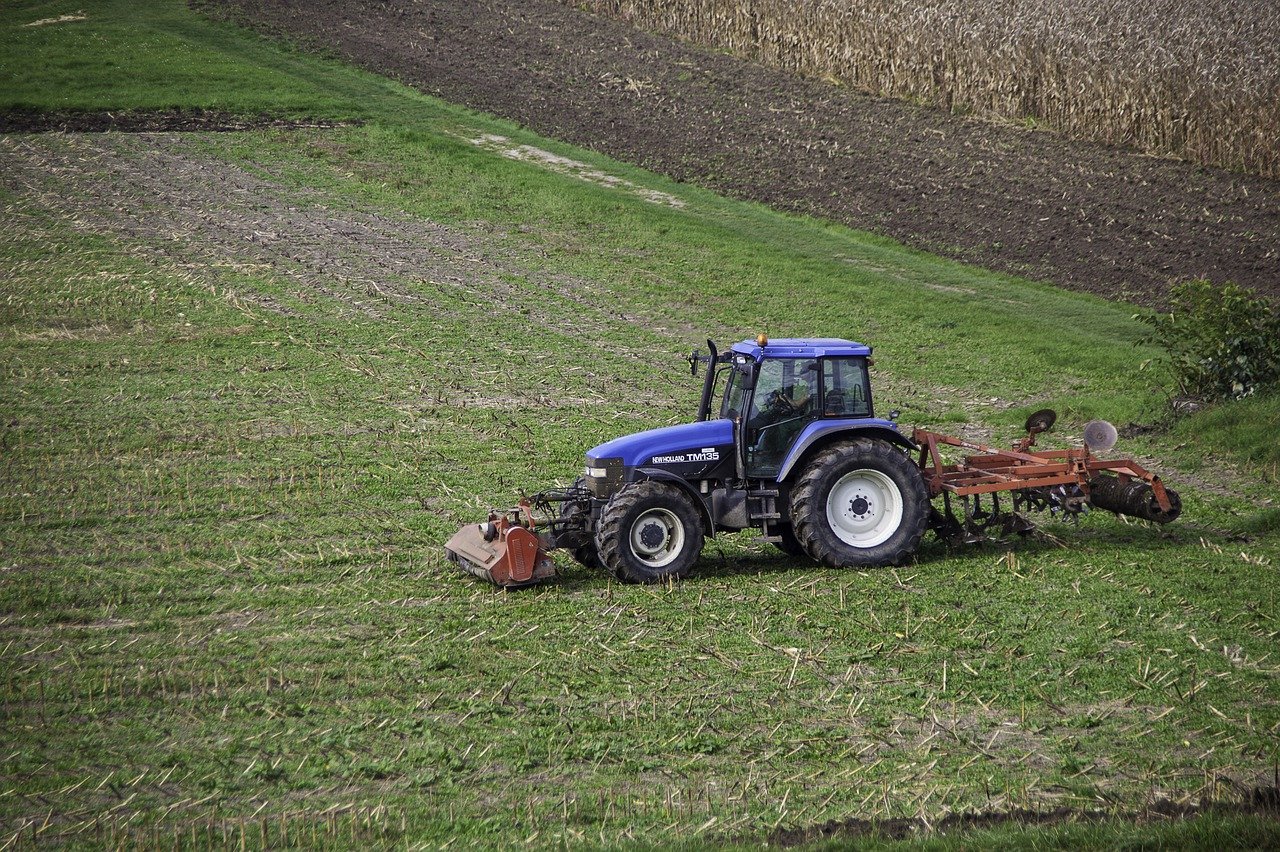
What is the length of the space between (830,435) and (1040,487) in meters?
2.17

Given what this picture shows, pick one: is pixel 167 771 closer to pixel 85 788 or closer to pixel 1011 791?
pixel 85 788

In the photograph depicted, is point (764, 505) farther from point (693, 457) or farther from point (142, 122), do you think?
point (142, 122)

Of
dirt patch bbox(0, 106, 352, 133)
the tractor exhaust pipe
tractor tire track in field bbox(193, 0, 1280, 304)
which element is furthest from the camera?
dirt patch bbox(0, 106, 352, 133)

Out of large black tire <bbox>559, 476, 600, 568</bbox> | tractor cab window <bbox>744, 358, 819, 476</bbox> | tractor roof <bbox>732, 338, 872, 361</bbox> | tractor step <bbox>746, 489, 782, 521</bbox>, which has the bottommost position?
large black tire <bbox>559, 476, 600, 568</bbox>

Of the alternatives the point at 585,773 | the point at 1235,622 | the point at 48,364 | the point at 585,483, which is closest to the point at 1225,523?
the point at 1235,622

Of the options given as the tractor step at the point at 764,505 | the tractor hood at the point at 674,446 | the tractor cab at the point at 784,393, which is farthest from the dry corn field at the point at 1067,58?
the tractor hood at the point at 674,446

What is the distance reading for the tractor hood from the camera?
1156 centimetres

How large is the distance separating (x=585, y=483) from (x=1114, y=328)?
12.9 metres

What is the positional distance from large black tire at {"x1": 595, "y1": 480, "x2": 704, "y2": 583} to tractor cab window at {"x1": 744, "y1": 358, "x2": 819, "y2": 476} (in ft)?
2.86

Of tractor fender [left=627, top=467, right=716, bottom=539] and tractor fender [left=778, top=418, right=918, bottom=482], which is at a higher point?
tractor fender [left=778, top=418, right=918, bottom=482]

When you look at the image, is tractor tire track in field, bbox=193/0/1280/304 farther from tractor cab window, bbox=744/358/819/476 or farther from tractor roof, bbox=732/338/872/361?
Answer: tractor cab window, bbox=744/358/819/476

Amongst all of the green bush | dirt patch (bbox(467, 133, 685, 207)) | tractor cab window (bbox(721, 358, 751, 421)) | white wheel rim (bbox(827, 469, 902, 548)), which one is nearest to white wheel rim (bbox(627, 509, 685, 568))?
tractor cab window (bbox(721, 358, 751, 421))

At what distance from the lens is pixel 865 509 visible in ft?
38.9

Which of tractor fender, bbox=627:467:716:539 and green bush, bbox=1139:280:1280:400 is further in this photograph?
green bush, bbox=1139:280:1280:400
